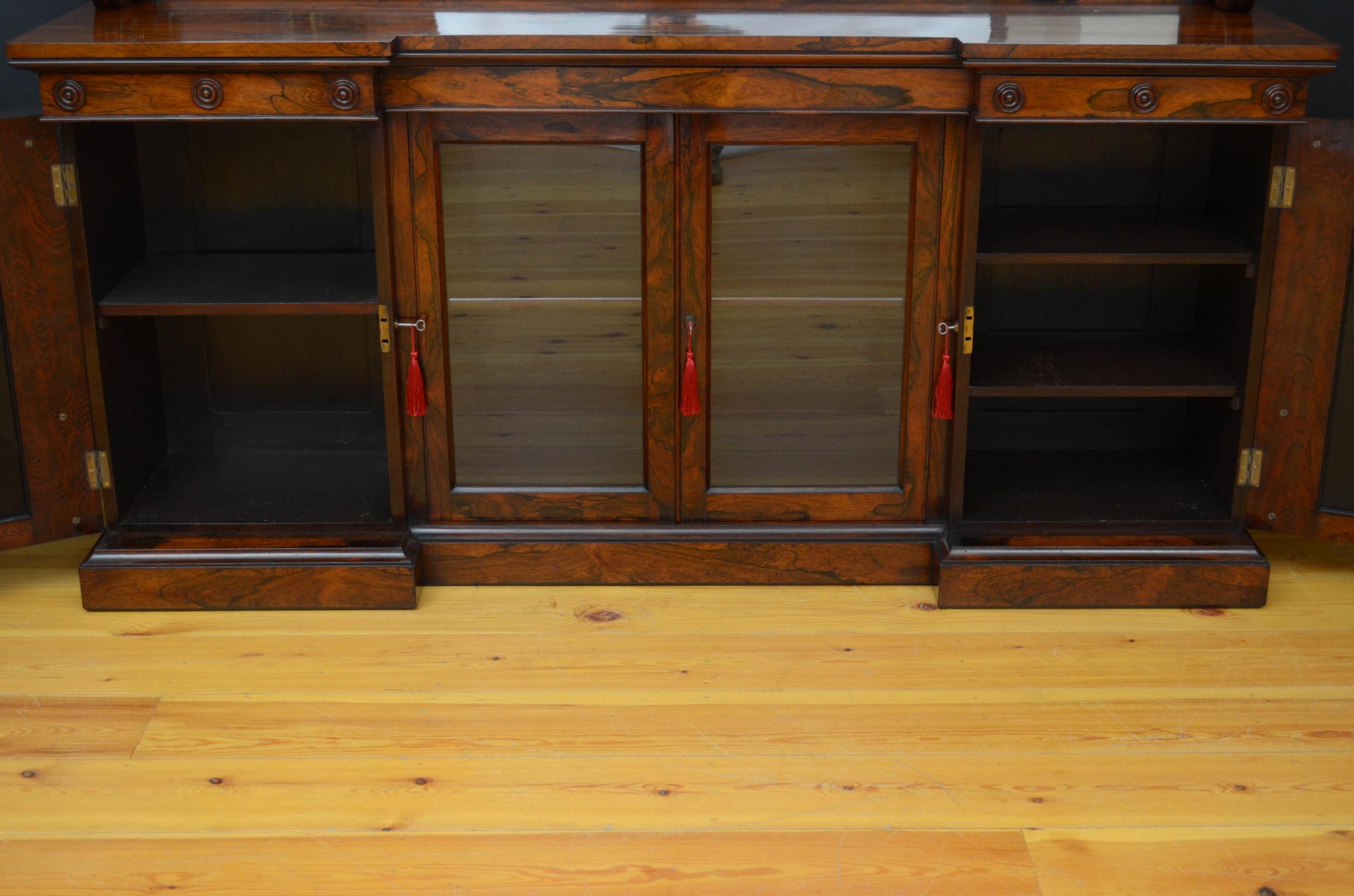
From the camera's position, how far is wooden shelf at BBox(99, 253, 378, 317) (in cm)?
263

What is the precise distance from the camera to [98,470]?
2.73m

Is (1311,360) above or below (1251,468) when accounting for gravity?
above

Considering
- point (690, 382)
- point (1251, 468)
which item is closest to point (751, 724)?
point (690, 382)

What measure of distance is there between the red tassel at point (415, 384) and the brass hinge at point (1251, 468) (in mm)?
1531

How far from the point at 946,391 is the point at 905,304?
177mm

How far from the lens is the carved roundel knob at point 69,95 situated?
7.91 ft

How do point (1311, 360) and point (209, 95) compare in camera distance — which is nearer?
point (209, 95)

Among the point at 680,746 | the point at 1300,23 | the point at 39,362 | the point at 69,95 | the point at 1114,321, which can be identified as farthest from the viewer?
the point at 1114,321

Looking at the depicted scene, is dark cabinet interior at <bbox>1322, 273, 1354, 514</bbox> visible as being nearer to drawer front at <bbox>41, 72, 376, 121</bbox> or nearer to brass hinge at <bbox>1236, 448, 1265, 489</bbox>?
brass hinge at <bbox>1236, 448, 1265, 489</bbox>

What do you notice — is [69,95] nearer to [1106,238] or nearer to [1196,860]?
[1106,238]

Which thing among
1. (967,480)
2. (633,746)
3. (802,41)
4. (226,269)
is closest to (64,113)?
(226,269)

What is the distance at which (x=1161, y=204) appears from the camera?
2.96 metres

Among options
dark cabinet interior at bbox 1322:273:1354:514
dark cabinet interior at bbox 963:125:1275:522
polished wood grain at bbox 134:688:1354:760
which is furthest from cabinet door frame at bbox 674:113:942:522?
dark cabinet interior at bbox 1322:273:1354:514

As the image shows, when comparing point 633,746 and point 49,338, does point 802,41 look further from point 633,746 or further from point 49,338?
point 49,338
